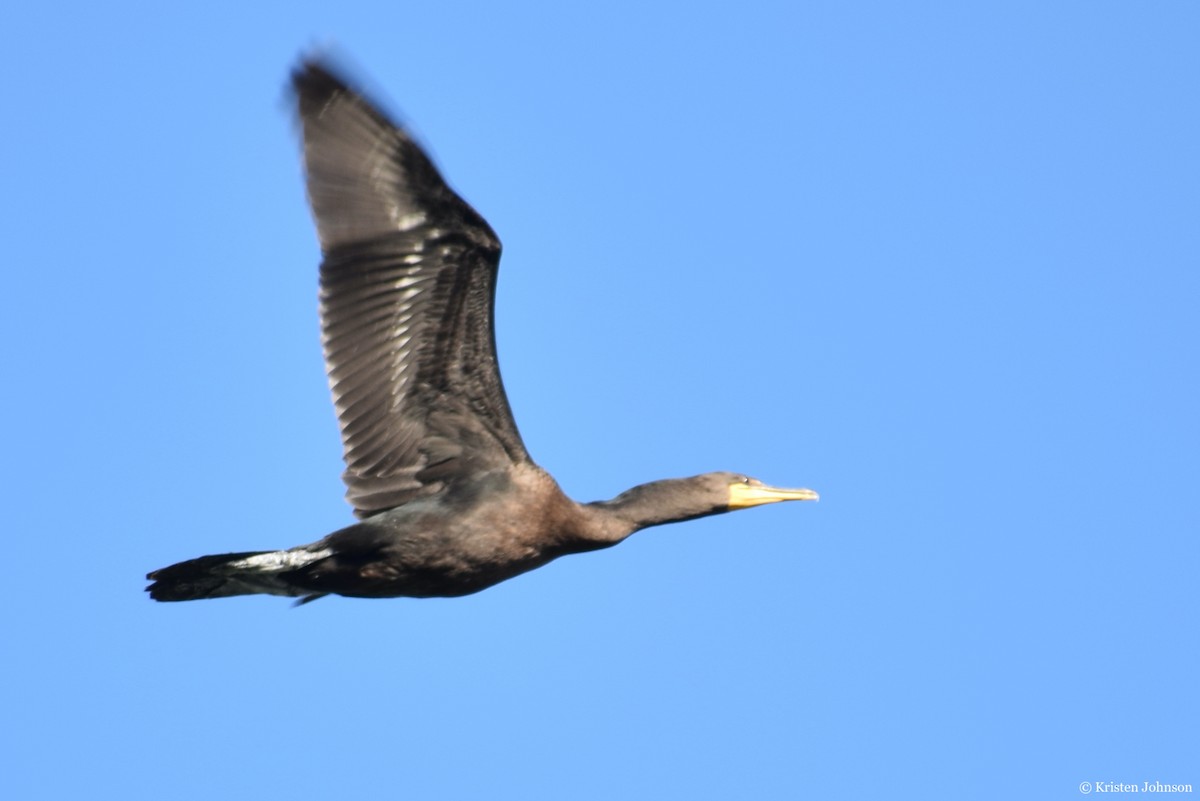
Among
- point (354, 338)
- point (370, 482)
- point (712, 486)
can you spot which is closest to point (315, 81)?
point (354, 338)

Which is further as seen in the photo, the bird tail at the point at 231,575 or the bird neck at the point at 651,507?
the bird neck at the point at 651,507

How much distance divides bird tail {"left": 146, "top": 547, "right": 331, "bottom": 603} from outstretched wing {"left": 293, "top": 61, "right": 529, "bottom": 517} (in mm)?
550

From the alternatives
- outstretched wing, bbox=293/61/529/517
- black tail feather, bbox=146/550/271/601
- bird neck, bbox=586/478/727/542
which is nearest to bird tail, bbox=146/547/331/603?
black tail feather, bbox=146/550/271/601

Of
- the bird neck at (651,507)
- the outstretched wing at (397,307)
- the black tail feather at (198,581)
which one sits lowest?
the black tail feather at (198,581)

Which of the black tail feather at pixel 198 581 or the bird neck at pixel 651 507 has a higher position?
the bird neck at pixel 651 507

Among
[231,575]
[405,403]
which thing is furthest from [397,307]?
[231,575]

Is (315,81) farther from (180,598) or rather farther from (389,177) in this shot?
(180,598)

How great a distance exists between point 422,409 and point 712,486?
186 centimetres

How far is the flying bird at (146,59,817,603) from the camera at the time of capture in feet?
41.8

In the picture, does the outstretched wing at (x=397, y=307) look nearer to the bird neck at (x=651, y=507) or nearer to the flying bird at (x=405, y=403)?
the flying bird at (x=405, y=403)

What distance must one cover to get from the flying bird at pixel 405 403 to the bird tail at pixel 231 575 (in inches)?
0.4

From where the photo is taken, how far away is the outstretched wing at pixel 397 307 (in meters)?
12.7

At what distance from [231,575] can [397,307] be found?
72.9 inches

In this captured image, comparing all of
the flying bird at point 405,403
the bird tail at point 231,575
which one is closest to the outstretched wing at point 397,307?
the flying bird at point 405,403
